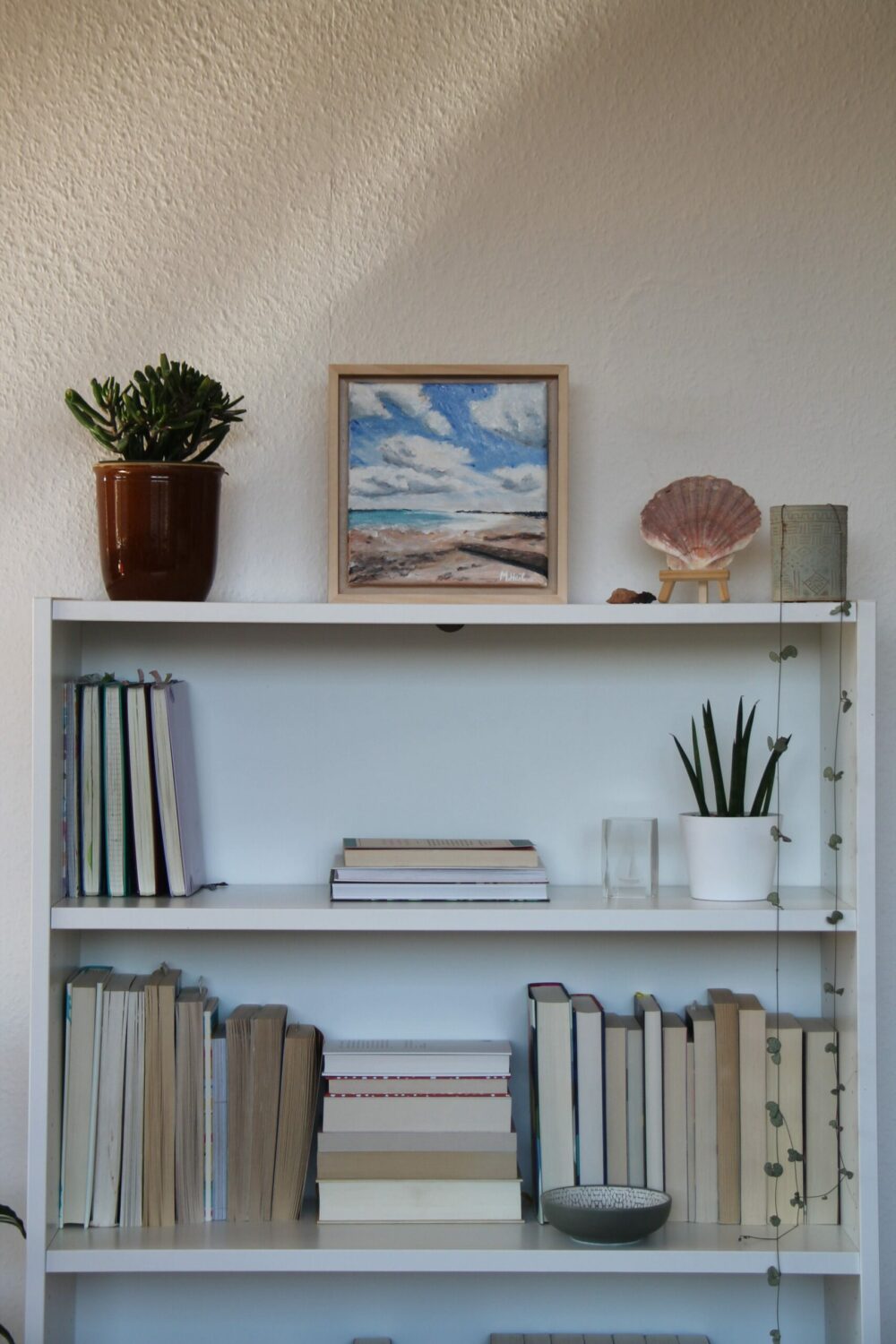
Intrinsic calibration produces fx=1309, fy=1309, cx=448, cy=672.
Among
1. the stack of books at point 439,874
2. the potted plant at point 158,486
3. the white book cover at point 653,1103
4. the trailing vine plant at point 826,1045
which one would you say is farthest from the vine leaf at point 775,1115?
the potted plant at point 158,486

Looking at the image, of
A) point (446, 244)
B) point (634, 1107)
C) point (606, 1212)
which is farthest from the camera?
point (446, 244)

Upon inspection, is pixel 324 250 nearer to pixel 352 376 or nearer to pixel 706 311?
pixel 352 376

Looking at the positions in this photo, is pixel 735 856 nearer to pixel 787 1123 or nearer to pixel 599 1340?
pixel 787 1123

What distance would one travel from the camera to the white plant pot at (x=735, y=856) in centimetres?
154

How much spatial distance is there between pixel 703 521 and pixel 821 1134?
0.74 m

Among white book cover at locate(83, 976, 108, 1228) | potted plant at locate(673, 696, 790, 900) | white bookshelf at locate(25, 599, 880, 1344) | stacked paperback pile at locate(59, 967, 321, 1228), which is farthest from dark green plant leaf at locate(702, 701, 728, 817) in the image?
white book cover at locate(83, 976, 108, 1228)

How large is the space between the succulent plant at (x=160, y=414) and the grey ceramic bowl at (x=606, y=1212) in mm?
970

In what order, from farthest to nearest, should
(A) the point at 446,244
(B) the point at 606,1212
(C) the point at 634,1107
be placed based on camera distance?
(A) the point at 446,244
(C) the point at 634,1107
(B) the point at 606,1212

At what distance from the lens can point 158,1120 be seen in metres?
1.53

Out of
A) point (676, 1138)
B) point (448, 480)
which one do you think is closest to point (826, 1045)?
point (676, 1138)

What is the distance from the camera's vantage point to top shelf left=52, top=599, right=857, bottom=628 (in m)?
1.50

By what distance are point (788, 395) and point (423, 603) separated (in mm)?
558

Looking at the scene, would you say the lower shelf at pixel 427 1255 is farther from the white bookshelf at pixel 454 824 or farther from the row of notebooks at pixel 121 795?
the row of notebooks at pixel 121 795

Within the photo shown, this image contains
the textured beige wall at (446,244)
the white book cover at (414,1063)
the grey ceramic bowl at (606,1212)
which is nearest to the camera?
the grey ceramic bowl at (606,1212)
